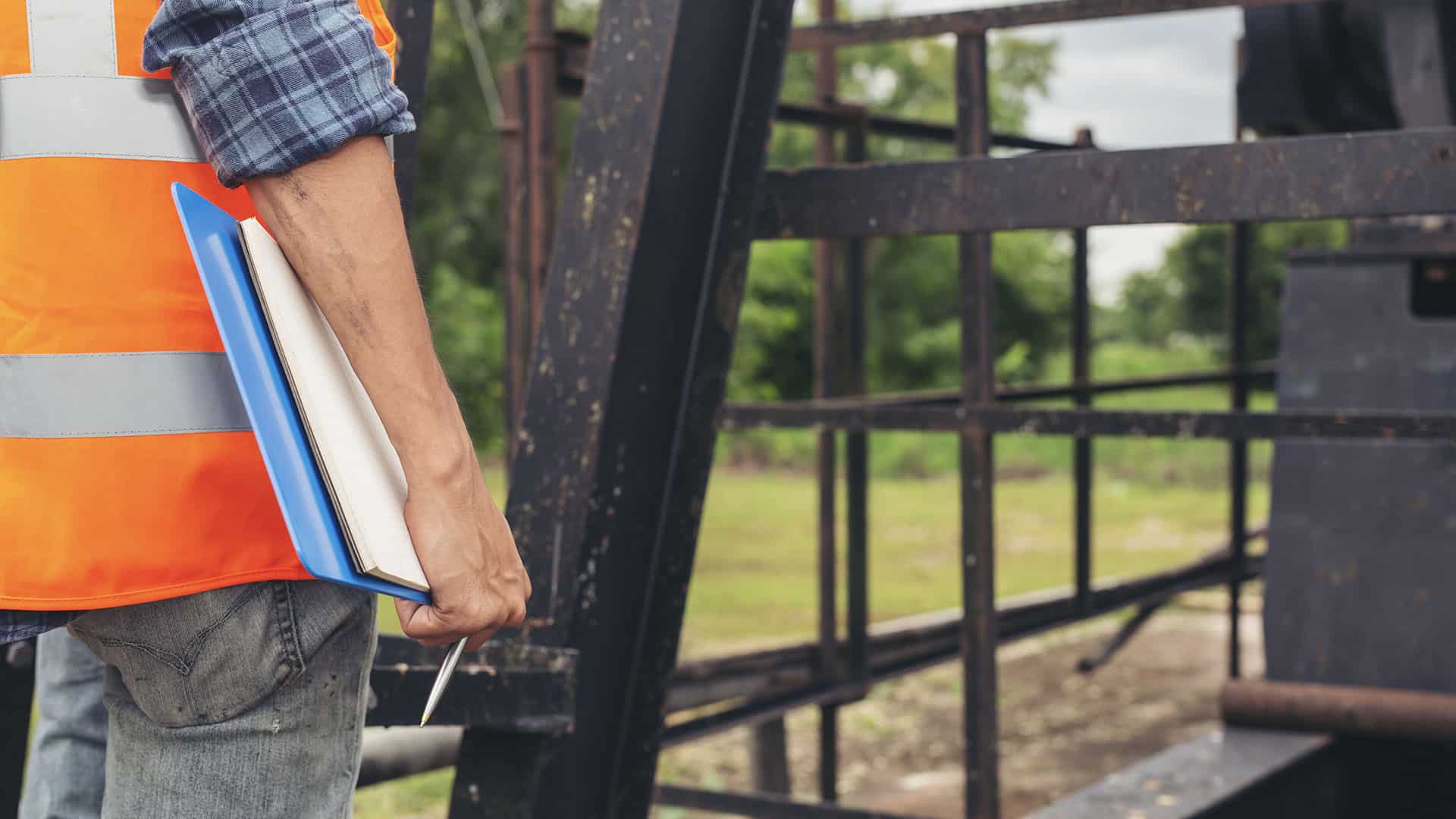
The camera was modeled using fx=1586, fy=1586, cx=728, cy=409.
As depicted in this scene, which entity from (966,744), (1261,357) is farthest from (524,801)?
(1261,357)

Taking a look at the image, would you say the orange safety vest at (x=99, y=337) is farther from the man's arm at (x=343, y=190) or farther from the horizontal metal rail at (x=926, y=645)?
the horizontal metal rail at (x=926, y=645)

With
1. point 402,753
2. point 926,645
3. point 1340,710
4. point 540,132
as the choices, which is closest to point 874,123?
point 540,132

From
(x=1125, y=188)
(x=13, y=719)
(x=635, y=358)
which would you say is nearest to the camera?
(x=13, y=719)

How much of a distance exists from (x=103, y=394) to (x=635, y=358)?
0.97m

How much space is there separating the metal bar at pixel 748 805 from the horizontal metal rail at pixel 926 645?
15 cm

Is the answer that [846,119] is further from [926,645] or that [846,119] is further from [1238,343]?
[1238,343]

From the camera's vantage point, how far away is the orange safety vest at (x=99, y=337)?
1343 mm

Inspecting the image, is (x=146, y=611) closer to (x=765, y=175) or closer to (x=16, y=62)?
(x=16, y=62)

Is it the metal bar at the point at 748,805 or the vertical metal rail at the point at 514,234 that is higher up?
the vertical metal rail at the point at 514,234

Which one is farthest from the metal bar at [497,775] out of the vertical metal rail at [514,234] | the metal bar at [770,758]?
the metal bar at [770,758]

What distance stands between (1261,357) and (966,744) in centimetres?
2297

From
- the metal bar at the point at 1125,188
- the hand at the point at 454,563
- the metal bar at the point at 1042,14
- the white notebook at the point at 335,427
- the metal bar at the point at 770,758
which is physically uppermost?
the metal bar at the point at 1042,14

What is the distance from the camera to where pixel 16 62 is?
1.37 meters

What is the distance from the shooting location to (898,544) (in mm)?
12977
